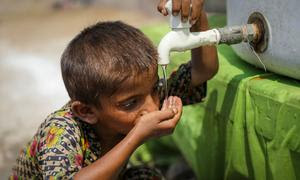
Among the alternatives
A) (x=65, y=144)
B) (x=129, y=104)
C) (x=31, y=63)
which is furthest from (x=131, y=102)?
(x=31, y=63)

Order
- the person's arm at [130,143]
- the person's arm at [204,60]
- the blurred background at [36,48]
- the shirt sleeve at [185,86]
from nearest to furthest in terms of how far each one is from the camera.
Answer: the person's arm at [130,143]
the person's arm at [204,60]
the shirt sleeve at [185,86]
the blurred background at [36,48]

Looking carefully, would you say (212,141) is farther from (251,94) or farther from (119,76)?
(119,76)

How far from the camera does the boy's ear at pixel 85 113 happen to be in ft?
4.59

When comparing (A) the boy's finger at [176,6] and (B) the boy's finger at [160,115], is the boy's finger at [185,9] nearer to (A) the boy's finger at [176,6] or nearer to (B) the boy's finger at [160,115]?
(A) the boy's finger at [176,6]

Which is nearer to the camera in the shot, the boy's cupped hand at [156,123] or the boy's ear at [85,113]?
the boy's cupped hand at [156,123]

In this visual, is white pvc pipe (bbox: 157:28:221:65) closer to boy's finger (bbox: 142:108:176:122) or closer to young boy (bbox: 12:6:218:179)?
young boy (bbox: 12:6:218:179)

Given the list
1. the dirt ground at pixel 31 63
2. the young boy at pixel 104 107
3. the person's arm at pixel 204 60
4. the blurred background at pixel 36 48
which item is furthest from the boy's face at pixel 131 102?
the dirt ground at pixel 31 63

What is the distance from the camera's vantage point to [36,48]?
583 centimetres

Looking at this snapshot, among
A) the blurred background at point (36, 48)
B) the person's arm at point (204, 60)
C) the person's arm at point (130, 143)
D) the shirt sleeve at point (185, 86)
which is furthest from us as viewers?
the blurred background at point (36, 48)

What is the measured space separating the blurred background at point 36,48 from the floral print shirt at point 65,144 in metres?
0.97

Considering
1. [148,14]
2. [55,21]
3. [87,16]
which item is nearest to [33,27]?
[55,21]

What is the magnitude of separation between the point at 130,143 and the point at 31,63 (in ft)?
13.3

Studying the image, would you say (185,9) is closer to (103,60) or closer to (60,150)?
(103,60)

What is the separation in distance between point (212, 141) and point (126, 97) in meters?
0.54
